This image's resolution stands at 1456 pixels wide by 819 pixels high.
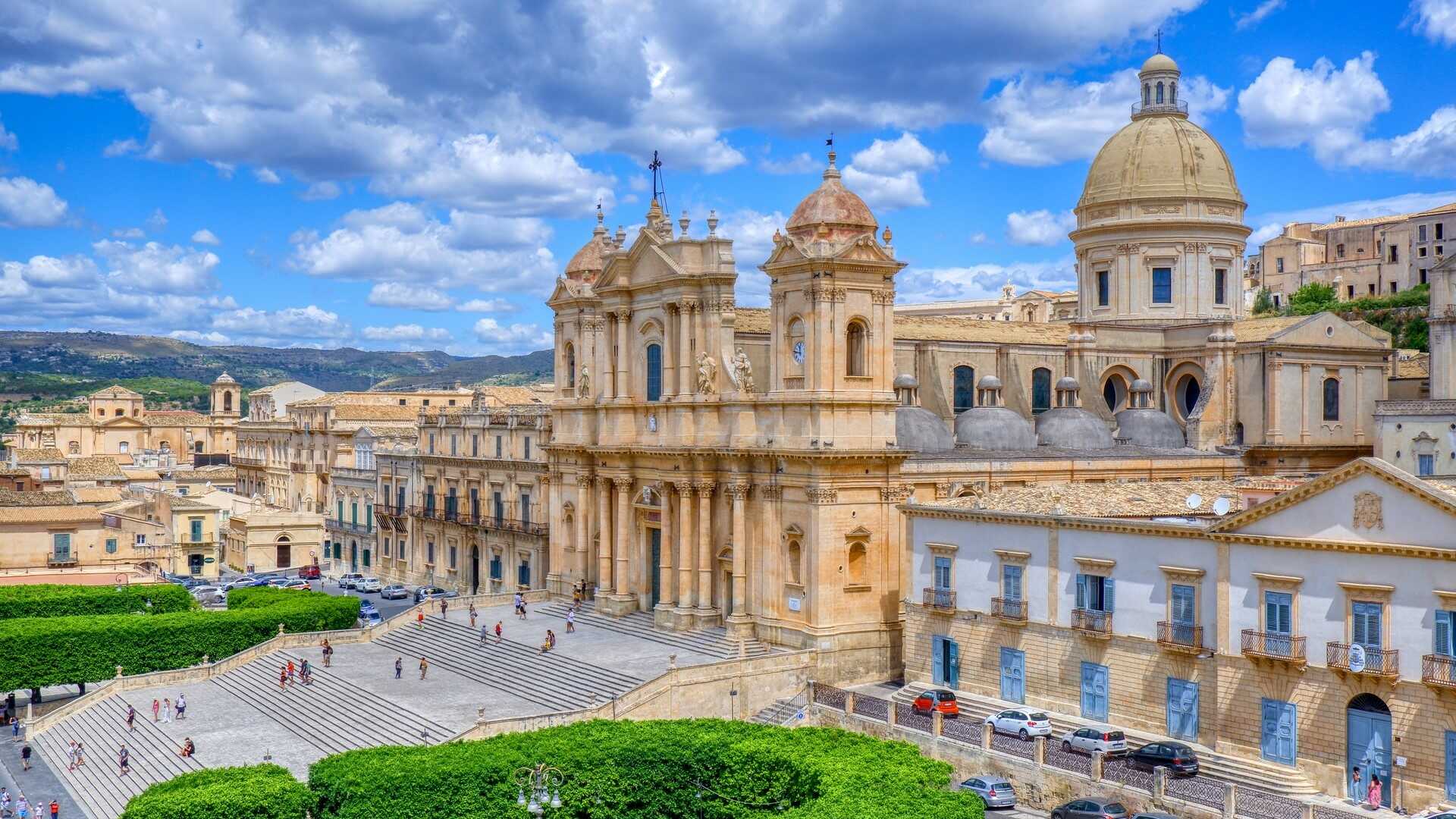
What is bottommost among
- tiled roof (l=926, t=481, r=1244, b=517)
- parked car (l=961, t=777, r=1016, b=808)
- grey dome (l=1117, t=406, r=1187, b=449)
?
parked car (l=961, t=777, r=1016, b=808)

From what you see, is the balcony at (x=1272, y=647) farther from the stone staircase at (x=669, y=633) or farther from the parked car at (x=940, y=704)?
the stone staircase at (x=669, y=633)

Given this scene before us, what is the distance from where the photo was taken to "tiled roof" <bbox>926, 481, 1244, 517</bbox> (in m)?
41.4

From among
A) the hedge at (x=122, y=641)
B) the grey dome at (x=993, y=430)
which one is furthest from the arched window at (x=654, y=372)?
the hedge at (x=122, y=641)

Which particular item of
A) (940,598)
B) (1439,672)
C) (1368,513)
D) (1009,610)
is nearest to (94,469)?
(940,598)

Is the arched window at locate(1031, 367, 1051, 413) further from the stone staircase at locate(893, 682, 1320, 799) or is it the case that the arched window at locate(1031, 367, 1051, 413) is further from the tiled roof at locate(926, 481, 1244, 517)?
the stone staircase at locate(893, 682, 1320, 799)

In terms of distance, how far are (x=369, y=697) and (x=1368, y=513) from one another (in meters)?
29.9

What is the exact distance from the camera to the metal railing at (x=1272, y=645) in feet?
110

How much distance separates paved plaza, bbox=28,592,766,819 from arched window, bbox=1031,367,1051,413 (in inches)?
775

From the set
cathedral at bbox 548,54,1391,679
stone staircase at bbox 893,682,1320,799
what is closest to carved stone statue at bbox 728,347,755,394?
cathedral at bbox 548,54,1391,679

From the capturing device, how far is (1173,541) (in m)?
36.9

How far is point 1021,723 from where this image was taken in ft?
127

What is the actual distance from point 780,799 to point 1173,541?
40.7 ft

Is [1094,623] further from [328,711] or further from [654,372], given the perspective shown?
[328,711]

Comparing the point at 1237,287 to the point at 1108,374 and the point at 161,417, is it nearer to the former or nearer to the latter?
the point at 1108,374
